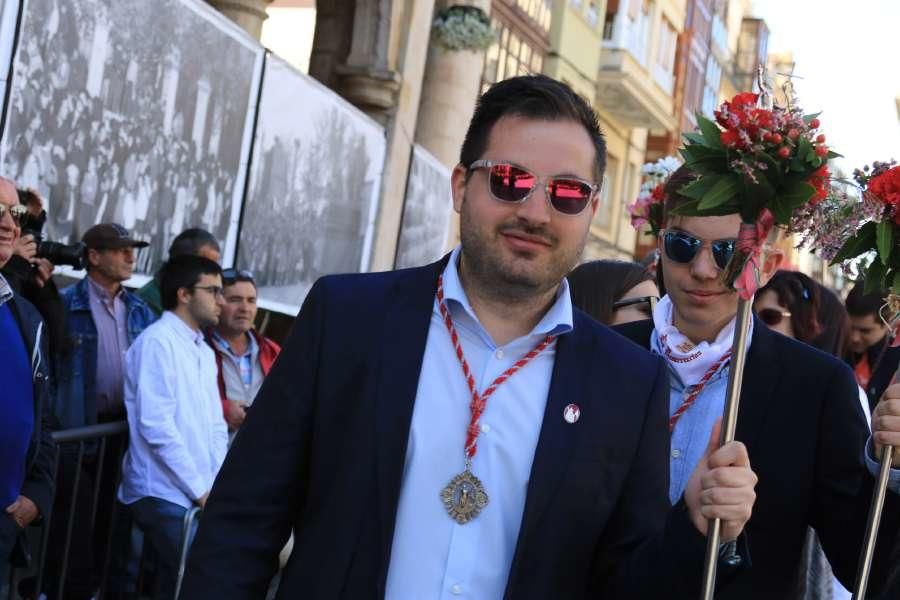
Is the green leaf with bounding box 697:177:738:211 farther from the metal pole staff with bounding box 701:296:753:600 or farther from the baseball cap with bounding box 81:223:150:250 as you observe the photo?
the baseball cap with bounding box 81:223:150:250

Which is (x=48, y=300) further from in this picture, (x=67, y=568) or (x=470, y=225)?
(x=470, y=225)

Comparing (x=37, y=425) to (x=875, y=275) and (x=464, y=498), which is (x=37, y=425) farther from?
(x=875, y=275)

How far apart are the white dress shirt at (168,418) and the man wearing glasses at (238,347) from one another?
2.87 feet

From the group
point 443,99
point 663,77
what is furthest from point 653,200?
point 663,77

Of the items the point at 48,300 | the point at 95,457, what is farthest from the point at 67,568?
the point at 48,300

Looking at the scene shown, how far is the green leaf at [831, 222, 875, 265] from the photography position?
338cm

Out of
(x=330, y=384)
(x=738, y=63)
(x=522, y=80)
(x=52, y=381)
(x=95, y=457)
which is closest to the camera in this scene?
(x=330, y=384)

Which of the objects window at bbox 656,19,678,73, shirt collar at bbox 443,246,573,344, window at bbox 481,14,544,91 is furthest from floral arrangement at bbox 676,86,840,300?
window at bbox 656,19,678,73

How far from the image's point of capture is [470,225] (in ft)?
10.1

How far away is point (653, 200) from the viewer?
15.9ft

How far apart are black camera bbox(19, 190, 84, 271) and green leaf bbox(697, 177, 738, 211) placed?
449 centimetres

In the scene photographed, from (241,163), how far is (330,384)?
25.0 ft

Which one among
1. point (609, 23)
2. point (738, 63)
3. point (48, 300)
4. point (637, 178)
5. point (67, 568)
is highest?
point (738, 63)

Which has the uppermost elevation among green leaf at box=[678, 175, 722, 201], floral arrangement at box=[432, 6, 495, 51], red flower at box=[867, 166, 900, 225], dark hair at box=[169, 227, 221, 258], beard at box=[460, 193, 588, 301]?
floral arrangement at box=[432, 6, 495, 51]
